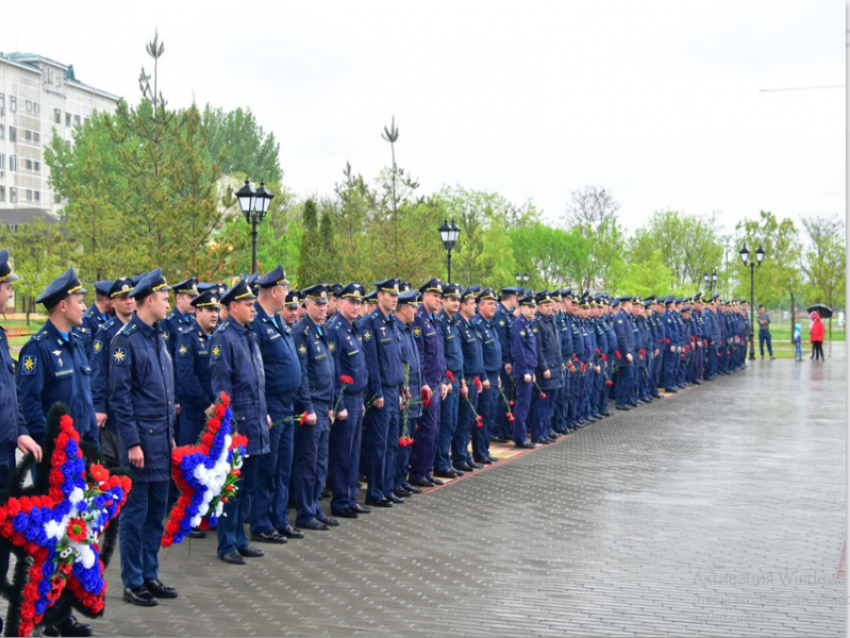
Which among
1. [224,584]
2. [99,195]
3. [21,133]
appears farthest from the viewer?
[21,133]

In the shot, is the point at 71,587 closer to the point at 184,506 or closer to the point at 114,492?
the point at 114,492

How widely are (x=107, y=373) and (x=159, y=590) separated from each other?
6.52 feet

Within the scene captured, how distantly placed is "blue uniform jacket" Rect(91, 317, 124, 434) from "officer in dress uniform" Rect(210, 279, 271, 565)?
0.91 m

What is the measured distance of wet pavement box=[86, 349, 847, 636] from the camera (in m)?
6.32

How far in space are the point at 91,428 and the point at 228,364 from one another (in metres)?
1.54

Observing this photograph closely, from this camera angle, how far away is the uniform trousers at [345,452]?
32.6 ft

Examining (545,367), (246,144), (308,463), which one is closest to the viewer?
(308,463)

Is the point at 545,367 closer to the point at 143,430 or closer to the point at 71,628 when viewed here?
the point at 143,430

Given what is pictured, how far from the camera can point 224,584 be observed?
724 centimetres

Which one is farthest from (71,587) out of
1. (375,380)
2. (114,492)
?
(375,380)

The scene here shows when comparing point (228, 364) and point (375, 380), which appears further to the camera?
point (375, 380)

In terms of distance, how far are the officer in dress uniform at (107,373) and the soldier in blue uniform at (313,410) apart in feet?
5.59

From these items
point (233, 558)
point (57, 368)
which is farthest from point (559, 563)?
point (57, 368)

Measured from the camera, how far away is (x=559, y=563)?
785 centimetres
